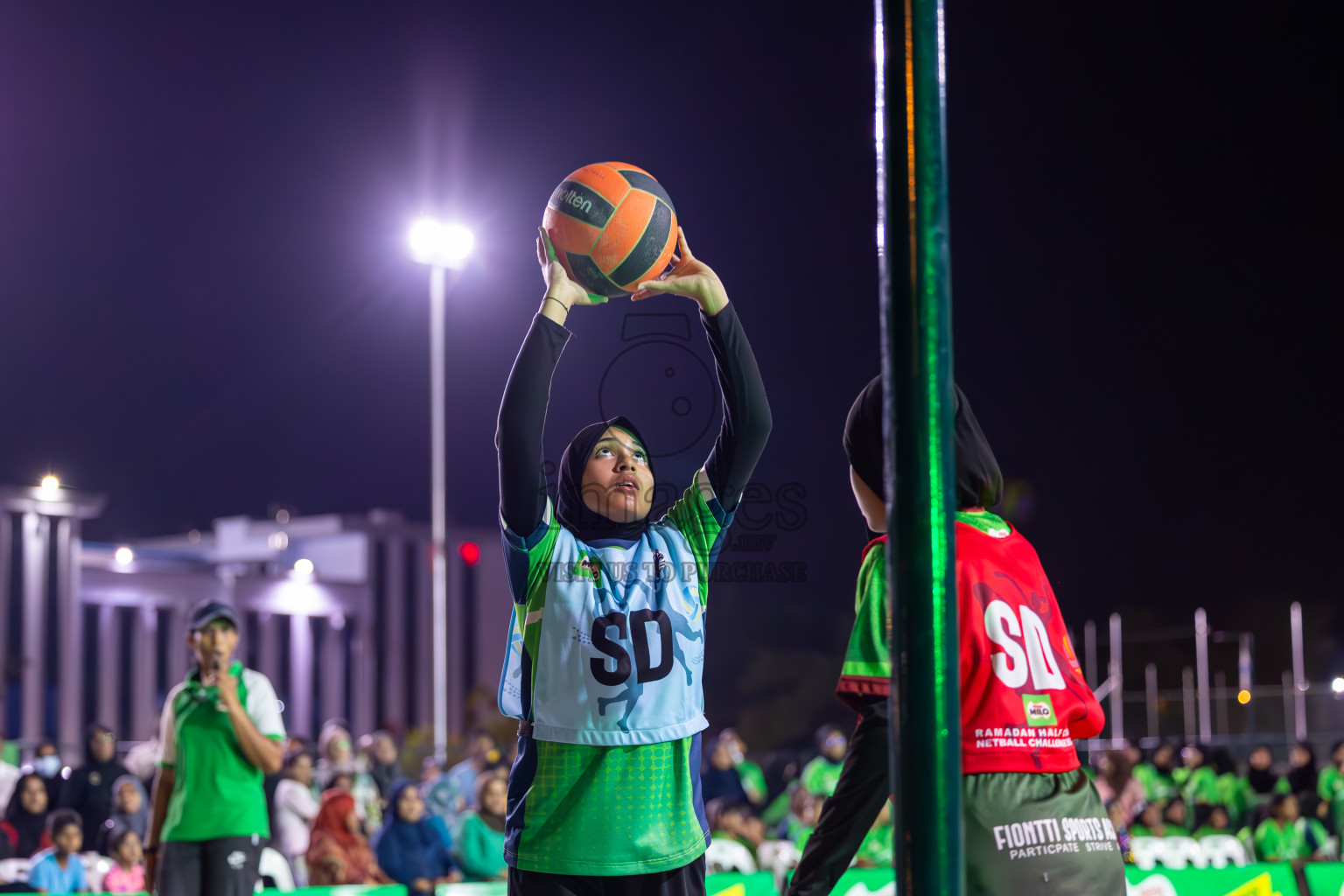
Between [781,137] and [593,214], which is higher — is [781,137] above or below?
above

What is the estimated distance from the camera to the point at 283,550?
56688 millimetres

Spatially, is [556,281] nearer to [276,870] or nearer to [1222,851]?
[276,870]

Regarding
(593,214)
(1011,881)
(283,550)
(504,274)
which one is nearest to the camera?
(1011,881)

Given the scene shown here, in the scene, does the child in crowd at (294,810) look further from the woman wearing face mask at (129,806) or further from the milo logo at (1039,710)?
the milo logo at (1039,710)

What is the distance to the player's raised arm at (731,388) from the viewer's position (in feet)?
10.1

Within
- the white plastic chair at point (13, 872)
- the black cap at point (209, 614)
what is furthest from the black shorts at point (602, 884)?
the white plastic chair at point (13, 872)

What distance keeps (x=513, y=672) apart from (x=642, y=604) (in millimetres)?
352

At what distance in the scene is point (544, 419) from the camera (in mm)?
2885

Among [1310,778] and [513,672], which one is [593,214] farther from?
[1310,778]

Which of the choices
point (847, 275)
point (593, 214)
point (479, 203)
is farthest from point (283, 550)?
point (593, 214)

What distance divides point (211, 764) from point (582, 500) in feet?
7.99

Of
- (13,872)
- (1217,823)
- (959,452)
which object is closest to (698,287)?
(959,452)

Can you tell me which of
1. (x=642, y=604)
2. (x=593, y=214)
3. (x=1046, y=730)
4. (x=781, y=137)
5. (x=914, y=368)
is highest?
(x=781, y=137)

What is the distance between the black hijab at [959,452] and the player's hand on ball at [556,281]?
82 centimetres
